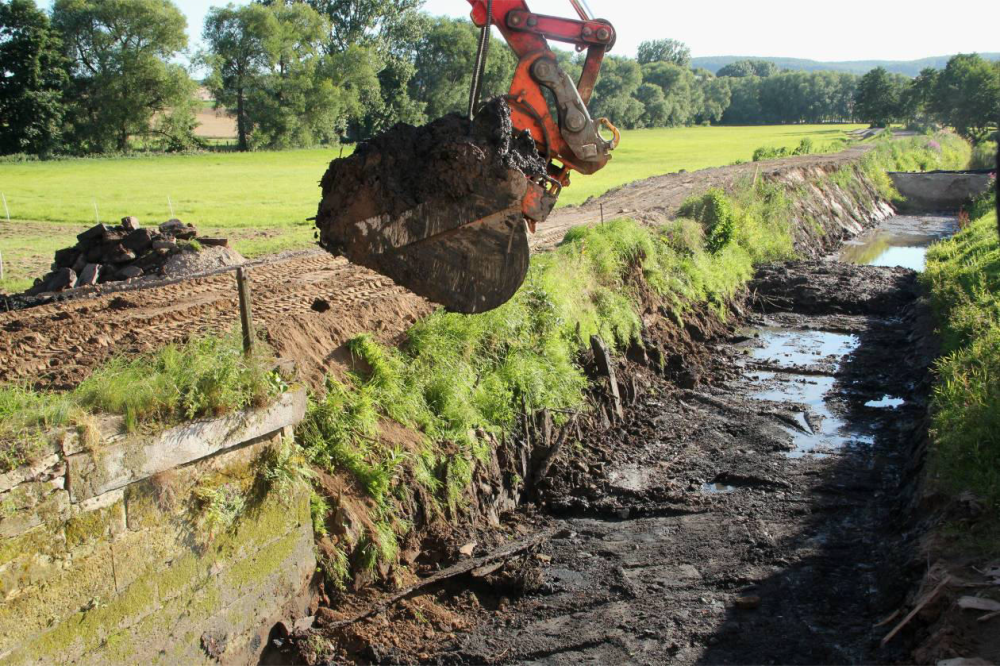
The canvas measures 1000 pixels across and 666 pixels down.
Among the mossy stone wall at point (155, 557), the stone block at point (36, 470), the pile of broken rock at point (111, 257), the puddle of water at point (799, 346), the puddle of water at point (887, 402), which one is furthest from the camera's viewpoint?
the puddle of water at point (799, 346)

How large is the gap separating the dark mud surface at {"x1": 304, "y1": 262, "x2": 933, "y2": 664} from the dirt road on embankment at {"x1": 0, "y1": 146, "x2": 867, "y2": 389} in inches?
99.6

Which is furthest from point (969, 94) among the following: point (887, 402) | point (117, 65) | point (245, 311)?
point (245, 311)

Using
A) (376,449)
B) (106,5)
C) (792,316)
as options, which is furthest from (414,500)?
(106,5)

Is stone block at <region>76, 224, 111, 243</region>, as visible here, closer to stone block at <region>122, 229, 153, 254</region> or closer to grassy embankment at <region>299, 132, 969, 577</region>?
stone block at <region>122, 229, 153, 254</region>

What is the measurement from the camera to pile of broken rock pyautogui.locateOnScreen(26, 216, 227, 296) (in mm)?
11289

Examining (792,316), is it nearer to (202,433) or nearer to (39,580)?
(202,433)

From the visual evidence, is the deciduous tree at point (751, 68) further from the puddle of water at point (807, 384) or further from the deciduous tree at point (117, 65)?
the puddle of water at point (807, 384)

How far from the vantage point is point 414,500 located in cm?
762

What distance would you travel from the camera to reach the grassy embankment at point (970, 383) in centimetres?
750

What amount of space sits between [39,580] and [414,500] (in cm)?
323

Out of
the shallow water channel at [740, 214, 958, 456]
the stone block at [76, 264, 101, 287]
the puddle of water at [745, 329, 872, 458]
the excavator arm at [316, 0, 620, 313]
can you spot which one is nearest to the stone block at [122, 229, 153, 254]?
the stone block at [76, 264, 101, 287]

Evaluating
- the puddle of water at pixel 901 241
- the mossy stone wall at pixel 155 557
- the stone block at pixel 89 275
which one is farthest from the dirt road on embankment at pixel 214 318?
the puddle of water at pixel 901 241

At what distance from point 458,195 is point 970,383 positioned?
6.32m

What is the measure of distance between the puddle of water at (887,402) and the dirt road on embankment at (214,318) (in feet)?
21.4
